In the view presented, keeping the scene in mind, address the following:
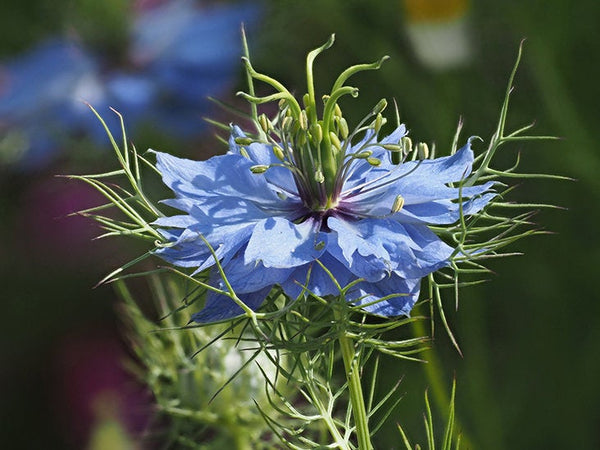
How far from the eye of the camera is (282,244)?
712 mm

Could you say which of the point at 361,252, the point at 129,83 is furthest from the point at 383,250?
the point at 129,83

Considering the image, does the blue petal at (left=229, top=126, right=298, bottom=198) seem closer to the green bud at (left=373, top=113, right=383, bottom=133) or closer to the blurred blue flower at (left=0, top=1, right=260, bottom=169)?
the green bud at (left=373, top=113, right=383, bottom=133)

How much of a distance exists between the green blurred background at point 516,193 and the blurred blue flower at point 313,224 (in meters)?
0.58

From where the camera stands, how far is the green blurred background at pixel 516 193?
151 cm

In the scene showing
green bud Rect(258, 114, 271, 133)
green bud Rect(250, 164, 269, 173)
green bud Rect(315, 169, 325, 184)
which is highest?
green bud Rect(258, 114, 271, 133)

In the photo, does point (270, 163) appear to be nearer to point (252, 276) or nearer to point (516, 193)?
point (252, 276)

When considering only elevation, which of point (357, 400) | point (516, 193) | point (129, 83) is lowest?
point (516, 193)

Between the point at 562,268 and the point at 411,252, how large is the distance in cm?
100

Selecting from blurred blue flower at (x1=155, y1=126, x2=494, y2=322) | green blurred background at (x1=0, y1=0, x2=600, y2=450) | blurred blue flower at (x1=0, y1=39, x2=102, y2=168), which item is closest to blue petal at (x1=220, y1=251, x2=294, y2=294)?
blurred blue flower at (x1=155, y1=126, x2=494, y2=322)

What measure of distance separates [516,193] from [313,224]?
997 mm

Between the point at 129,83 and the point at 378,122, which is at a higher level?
the point at 378,122

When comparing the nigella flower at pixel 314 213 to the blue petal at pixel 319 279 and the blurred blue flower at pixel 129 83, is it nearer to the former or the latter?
the blue petal at pixel 319 279

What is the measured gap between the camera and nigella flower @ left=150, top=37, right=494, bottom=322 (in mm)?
715

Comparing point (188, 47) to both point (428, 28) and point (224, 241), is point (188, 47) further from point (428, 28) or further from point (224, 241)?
point (224, 241)
